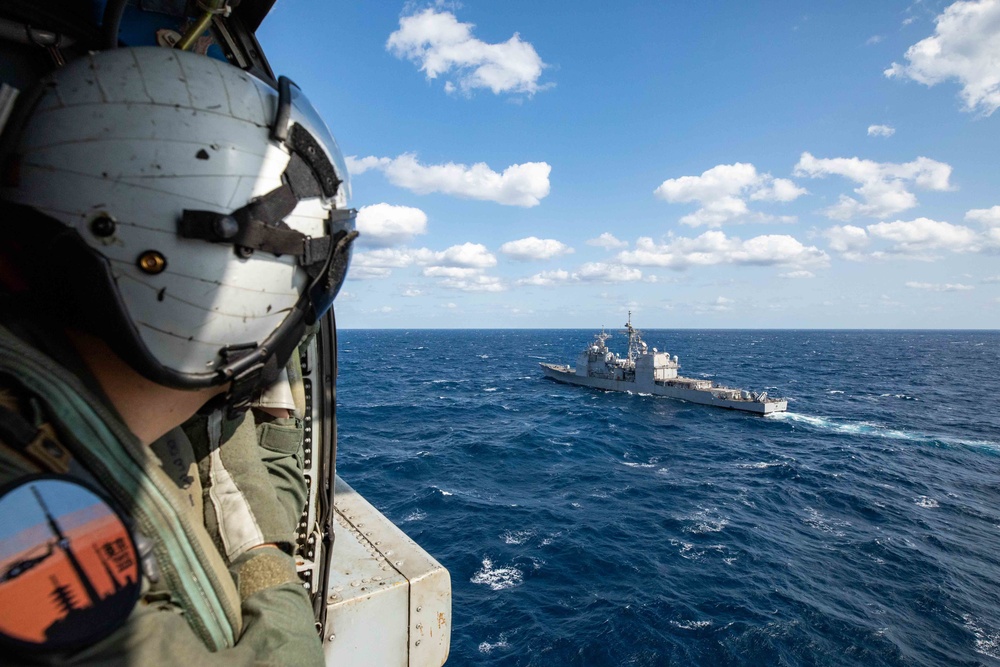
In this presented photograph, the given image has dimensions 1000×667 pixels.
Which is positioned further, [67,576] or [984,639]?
[984,639]

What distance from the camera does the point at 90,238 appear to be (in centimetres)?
145

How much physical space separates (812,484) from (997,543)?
22.5 feet

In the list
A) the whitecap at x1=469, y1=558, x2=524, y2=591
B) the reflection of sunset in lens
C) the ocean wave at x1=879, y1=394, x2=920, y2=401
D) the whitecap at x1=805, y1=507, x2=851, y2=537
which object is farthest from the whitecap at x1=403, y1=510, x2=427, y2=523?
the ocean wave at x1=879, y1=394, x2=920, y2=401

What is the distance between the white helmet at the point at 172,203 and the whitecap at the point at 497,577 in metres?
16.0

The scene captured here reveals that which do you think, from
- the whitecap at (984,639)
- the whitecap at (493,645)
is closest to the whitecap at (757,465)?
the whitecap at (984,639)

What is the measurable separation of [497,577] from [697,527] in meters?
9.02

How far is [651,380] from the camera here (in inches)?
1929

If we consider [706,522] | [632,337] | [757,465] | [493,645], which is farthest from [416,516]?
[632,337]

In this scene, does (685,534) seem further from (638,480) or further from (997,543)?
(997,543)

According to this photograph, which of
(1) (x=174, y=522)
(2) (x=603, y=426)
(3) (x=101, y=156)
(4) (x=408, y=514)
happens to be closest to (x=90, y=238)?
(3) (x=101, y=156)

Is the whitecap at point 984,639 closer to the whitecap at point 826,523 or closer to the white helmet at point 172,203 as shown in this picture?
the whitecap at point 826,523

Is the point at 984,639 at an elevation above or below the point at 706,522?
below

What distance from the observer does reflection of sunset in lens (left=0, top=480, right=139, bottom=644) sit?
0.87m

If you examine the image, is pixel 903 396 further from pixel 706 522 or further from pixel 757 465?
pixel 706 522
